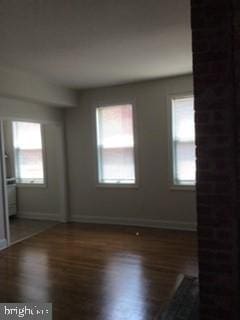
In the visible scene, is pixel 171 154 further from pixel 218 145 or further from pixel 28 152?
pixel 218 145

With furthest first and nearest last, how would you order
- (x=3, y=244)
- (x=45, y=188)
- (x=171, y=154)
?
(x=45, y=188)
(x=171, y=154)
(x=3, y=244)

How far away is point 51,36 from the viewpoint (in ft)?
9.77

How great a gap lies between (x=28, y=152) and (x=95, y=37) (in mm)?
3791

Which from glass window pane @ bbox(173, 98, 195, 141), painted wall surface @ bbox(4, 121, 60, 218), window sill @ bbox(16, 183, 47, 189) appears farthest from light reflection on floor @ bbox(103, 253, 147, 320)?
window sill @ bbox(16, 183, 47, 189)

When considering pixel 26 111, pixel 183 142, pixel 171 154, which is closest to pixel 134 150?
pixel 171 154

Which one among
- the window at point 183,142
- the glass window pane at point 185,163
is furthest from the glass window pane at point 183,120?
the glass window pane at point 185,163

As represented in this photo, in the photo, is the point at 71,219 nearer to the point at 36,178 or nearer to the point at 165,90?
the point at 36,178

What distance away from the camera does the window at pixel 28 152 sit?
6.19 m

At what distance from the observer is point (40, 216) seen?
20.5 ft

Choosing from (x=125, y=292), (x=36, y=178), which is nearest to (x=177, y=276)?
(x=125, y=292)

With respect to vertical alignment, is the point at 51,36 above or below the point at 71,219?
above

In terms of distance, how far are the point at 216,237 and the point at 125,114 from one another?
151 inches

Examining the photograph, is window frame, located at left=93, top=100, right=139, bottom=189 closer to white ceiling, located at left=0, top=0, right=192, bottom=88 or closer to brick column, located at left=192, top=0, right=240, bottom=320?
white ceiling, located at left=0, top=0, right=192, bottom=88

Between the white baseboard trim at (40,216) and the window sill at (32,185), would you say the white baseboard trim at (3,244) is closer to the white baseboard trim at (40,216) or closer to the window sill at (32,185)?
the white baseboard trim at (40,216)
